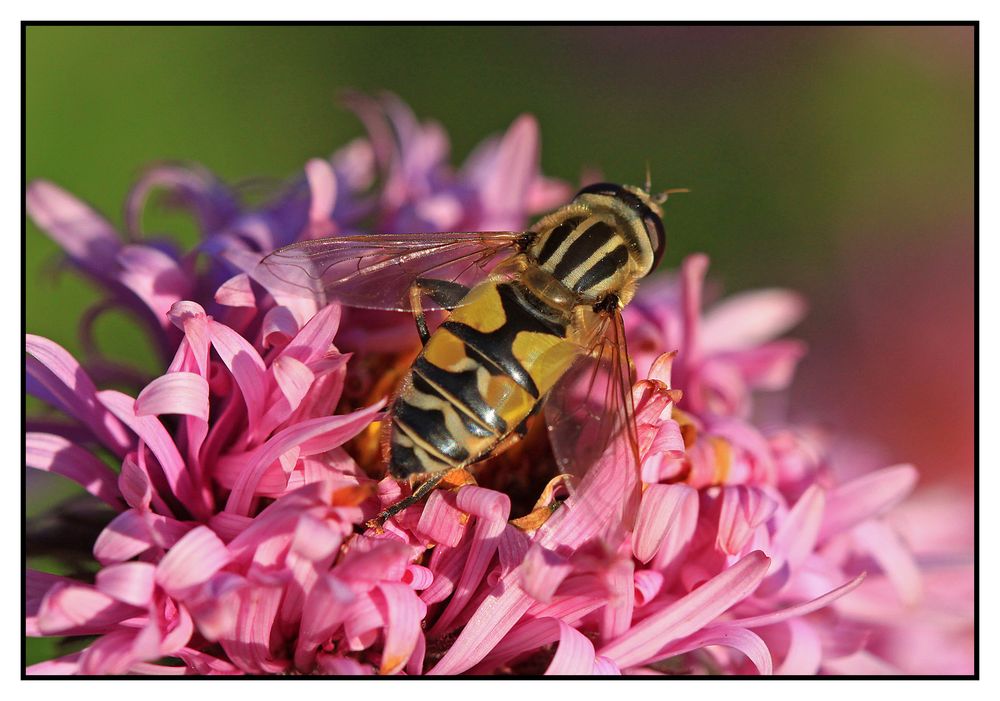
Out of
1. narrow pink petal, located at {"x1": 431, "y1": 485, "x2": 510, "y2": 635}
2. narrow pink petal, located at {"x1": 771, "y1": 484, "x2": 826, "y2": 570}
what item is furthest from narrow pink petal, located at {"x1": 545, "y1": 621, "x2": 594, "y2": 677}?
narrow pink petal, located at {"x1": 771, "y1": 484, "x2": 826, "y2": 570}

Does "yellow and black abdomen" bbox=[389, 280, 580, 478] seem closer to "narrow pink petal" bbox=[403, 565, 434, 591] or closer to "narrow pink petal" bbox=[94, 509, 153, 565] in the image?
"narrow pink petal" bbox=[403, 565, 434, 591]

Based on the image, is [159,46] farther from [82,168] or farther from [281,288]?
[281,288]

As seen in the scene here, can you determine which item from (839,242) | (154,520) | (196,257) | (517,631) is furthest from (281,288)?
(839,242)

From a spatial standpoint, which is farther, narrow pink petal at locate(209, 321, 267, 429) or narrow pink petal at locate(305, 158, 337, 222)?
narrow pink petal at locate(305, 158, 337, 222)

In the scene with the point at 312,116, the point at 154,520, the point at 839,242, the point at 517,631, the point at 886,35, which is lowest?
the point at 517,631

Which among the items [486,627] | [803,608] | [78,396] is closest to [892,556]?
[803,608]

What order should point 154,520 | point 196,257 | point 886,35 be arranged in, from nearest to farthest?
point 154,520 → point 196,257 → point 886,35

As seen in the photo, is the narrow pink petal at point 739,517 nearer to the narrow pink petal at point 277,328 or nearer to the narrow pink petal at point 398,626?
the narrow pink petal at point 398,626

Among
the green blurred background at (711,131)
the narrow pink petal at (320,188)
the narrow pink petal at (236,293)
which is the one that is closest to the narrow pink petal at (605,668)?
the narrow pink petal at (236,293)
